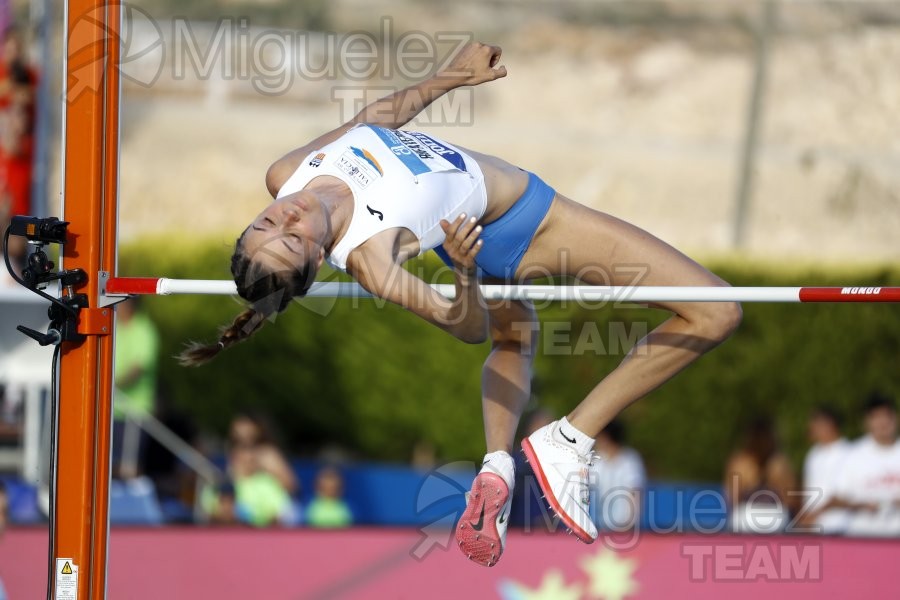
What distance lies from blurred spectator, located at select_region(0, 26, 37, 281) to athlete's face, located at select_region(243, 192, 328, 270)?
155 inches

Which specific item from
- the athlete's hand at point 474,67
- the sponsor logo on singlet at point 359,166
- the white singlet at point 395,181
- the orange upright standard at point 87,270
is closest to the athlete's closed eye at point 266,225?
the white singlet at point 395,181

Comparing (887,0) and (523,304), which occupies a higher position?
(887,0)

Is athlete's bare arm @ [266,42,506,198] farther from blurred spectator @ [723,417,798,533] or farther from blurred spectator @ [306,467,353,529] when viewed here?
blurred spectator @ [306,467,353,529]

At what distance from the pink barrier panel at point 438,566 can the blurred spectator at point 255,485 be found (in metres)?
1.38

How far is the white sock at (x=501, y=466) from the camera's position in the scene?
358cm

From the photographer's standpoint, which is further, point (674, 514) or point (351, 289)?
point (674, 514)

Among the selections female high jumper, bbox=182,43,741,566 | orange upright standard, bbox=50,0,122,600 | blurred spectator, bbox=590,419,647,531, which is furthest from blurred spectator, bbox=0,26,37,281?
female high jumper, bbox=182,43,741,566

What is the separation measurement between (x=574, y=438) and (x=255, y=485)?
10.2ft

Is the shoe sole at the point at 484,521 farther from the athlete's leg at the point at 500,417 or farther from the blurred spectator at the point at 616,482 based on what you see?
the blurred spectator at the point at 616,482

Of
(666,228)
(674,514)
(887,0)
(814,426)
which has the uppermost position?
(887,0)

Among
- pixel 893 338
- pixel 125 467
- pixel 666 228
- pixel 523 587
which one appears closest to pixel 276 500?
pixel 125 467

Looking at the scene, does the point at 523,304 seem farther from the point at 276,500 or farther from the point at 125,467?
the point at 125,467

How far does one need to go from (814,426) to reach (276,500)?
2990mm

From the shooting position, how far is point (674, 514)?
6.55 metres
